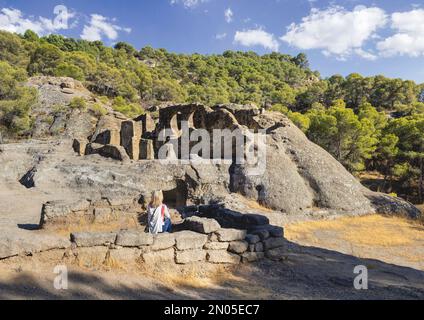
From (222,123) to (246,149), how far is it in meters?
6.96

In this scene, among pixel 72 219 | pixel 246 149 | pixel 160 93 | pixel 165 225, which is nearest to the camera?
pixel 165 225

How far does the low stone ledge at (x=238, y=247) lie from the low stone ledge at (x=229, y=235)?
0.28ft

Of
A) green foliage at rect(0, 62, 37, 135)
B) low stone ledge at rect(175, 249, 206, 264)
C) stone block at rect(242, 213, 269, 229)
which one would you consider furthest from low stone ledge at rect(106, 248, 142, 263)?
green foliage at rect(0, 62, 37, 135)

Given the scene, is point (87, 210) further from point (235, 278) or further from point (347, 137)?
point (347, 137)

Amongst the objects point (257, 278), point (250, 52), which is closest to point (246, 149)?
point (257, 278)

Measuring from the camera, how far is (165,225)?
22.5 feet

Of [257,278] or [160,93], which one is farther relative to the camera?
[160,93]

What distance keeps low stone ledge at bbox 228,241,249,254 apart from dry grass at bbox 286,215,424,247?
4.62 m

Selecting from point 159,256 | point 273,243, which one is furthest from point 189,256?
point 273,243

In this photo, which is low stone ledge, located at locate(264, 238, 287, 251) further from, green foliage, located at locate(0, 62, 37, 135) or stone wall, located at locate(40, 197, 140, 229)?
green foliage, located at locate(0, 62, 37, 135)

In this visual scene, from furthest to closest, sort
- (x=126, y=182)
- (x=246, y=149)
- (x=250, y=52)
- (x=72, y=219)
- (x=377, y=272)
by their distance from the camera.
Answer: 1. (x=250, y=52)
2. (x=246, y=149)
3. (x=126, y=182)
4. (x=72, y=219)
5. (x=377, y=272)

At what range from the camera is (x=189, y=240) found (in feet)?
19.6

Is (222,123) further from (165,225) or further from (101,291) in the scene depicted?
(101,291)

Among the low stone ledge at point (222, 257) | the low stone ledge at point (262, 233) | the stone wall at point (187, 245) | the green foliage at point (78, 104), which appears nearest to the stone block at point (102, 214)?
the stone wall at point (187, 245)
